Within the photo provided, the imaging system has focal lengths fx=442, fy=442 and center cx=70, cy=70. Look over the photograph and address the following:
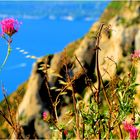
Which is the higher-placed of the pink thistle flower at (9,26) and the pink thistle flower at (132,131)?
the pink thistle flower at (9,26)

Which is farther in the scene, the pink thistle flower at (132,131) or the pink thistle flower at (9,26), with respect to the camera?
the pink thistle flower at (9,26)

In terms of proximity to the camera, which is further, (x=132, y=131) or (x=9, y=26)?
(x=9, y=26)

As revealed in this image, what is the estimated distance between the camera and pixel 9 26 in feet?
13.8

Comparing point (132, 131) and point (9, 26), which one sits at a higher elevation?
point (9, 26)

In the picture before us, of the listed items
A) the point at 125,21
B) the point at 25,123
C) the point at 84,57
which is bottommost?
the point at 25,123

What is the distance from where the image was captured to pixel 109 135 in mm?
4512

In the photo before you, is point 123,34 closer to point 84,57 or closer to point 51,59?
point 84,57

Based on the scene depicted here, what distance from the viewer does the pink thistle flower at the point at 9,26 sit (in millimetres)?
4191

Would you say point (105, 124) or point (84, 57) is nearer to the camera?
A: point (105, 124)

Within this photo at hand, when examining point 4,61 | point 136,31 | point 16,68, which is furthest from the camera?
point 16,68

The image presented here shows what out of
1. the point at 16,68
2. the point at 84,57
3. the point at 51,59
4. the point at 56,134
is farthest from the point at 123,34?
the point at 16,68

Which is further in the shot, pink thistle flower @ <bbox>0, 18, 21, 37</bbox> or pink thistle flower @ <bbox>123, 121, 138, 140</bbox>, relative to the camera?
pink thistle flower @ <bbox>0, 18, 21, 37</bbox>

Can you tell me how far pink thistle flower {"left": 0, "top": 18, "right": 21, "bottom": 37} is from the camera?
4.19m

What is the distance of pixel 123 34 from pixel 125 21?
3536 mm
